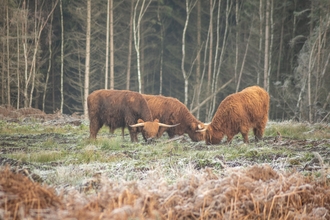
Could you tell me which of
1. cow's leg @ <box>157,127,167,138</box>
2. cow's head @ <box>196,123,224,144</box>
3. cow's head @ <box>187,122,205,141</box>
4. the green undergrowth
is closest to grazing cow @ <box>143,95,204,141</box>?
cow's head @ <box>187,122,205,141</box>

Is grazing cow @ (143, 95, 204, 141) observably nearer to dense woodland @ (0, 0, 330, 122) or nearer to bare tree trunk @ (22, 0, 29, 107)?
dense woodland @ (0, 0, 330, 122)

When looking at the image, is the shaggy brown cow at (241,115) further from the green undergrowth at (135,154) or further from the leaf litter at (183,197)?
the leaf litter at (183,197)

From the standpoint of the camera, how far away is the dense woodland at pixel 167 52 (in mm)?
23172

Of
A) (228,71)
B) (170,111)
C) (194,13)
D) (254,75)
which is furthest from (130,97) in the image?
(194,13)

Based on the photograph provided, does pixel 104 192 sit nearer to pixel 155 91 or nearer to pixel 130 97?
pixel 130 97

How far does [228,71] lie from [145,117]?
24.8 m

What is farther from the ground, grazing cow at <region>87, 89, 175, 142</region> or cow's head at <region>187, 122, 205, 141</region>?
grazing cow at <region>87, 89, 175, 142</region>

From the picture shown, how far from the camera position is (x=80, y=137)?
1390 cm

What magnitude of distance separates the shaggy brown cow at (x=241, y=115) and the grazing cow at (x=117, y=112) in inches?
86.0

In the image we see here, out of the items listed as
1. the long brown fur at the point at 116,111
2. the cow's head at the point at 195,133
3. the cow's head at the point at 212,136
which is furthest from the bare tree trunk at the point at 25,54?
the cow's head at the point at 212,136

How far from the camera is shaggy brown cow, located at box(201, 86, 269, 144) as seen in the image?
11.5m

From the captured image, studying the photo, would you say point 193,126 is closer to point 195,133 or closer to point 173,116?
point 195,133

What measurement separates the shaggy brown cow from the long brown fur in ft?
7.16

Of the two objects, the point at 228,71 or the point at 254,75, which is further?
the point at 228,71
